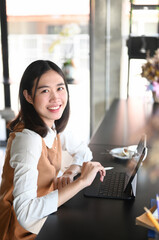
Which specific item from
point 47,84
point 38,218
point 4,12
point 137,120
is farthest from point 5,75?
point 38,218

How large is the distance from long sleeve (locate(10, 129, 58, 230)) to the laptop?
0.19 metres

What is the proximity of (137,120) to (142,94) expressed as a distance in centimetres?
104

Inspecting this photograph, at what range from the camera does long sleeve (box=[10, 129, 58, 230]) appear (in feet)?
3.98

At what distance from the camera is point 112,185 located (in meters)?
1.42

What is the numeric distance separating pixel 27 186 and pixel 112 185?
364 millimetres

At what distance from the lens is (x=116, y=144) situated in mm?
2021

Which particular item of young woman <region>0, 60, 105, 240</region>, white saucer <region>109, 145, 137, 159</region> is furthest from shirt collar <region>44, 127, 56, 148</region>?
white saucer <region>109, 145, 137, 159</region>

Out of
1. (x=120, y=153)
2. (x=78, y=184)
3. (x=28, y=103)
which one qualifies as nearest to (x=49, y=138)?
(x=28, y=103)

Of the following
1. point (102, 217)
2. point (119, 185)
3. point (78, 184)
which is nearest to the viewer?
point (102, 217)

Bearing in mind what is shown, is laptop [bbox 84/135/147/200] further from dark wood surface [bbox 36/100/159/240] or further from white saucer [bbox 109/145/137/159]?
white saucer [bbox 109/145/137/159]

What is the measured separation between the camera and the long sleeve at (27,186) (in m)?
1.21

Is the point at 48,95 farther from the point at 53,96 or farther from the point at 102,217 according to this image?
the point at 102,217

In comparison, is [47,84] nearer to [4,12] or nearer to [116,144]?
[116,144]

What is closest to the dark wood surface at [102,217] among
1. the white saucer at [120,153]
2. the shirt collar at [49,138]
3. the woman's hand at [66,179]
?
the white saucer at [120,153]
